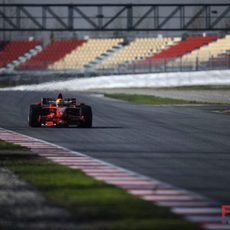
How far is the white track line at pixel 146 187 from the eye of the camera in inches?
383

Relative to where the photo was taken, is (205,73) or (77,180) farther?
(205,73)

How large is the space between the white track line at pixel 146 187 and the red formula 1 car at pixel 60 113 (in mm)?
5796

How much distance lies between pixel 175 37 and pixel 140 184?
2464 inches

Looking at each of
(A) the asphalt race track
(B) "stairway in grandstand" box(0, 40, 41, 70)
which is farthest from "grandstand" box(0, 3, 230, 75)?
(A) the asphalt race track

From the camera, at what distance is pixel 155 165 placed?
15281mm

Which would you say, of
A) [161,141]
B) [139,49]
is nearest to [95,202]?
[161,141]

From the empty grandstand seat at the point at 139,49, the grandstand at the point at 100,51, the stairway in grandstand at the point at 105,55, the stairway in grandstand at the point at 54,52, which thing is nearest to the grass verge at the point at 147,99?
the grandstand at the point at 100,51

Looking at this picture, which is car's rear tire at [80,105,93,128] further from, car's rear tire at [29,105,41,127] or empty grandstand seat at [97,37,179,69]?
empty grandstand seat at [97,37,179,69]

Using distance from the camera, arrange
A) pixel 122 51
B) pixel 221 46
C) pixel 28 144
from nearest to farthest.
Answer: pixel 28 144, pixel 221 46, pixel 122 51

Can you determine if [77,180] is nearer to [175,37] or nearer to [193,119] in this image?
[193,119]

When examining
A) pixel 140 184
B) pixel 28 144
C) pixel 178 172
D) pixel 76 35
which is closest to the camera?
pixel 140 184

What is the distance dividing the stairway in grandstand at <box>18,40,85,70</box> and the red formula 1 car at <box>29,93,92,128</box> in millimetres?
45271

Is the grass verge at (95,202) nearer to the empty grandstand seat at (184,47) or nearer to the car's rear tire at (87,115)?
the car's rear tire at (87,115)

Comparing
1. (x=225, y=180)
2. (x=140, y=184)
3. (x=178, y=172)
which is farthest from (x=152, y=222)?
(x=178, y=172)
